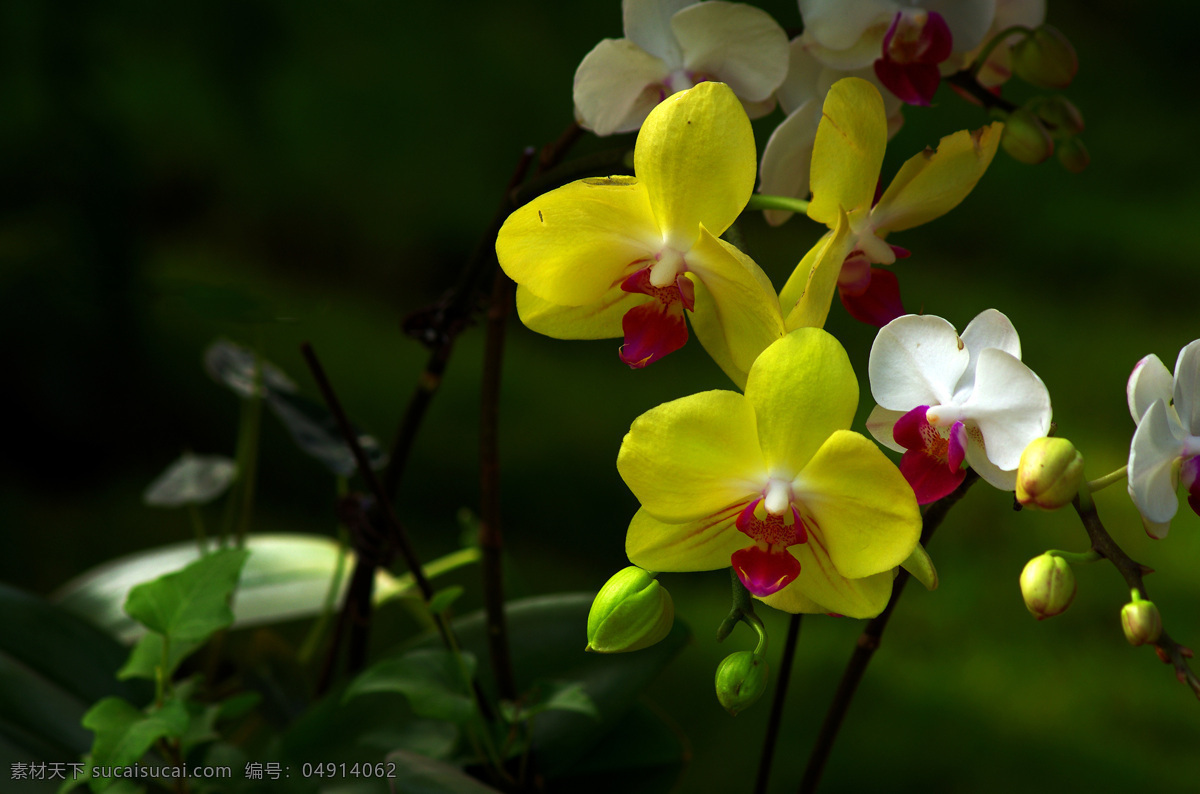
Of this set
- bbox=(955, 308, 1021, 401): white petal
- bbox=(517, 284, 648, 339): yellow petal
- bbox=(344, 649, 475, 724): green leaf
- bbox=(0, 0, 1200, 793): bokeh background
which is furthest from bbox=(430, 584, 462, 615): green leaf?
bbox=(0, 0, 1200, 793): bokeh background

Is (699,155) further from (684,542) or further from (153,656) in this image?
(153,656)

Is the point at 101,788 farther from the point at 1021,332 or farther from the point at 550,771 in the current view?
the point at 1021,332

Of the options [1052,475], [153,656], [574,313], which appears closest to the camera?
[1052,475]

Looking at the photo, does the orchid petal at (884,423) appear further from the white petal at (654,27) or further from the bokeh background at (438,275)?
the bokeh background at (438,275)

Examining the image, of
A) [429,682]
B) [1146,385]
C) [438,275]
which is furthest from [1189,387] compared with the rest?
[438,275]

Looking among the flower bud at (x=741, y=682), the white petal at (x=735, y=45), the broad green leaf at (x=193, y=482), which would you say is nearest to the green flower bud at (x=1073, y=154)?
the white petal at (x=735, y=45)

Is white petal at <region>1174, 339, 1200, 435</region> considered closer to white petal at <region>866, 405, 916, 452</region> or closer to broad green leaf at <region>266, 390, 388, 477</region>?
white petal at <region>866, 405, 916, 452</region>
